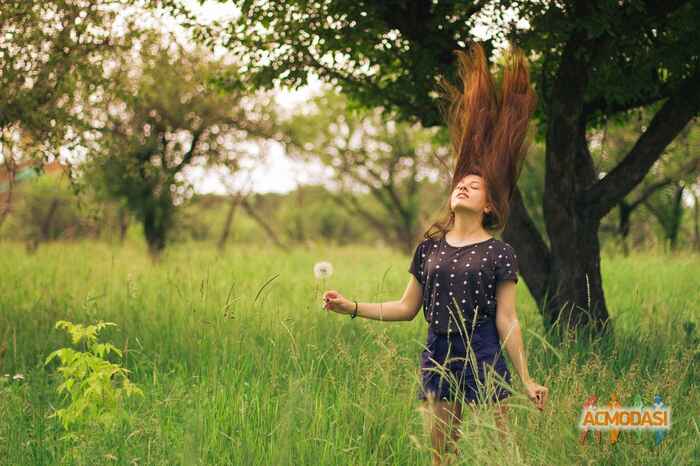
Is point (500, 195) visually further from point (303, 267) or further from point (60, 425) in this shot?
point (303, 267)

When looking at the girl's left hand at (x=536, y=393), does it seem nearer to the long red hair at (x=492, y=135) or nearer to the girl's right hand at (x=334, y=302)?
the long red hair at (x=492, y=135)

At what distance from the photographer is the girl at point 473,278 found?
3309 millimetres

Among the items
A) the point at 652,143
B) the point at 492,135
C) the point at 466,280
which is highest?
the point at 652,143

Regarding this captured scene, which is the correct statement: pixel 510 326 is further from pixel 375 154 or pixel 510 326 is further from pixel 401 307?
pixel 375 154

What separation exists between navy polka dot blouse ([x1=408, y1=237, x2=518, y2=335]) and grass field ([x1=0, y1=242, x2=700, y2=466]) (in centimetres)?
29

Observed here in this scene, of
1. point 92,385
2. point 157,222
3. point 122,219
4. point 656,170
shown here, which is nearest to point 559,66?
point 92,385

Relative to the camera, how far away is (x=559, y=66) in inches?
254

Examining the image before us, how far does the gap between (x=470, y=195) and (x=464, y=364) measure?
2.48 feet

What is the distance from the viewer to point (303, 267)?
1339cm

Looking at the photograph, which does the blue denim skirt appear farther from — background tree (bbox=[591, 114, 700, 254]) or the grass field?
background tree (bbox=[591, 114, 700, 254])

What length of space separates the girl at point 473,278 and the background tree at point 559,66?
2222 millimetres

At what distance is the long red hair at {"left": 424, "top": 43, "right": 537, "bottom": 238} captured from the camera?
3598mm

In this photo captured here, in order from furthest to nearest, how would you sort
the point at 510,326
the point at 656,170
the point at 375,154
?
the point at 375,154 → the point at 656,170 → the point at 510,326

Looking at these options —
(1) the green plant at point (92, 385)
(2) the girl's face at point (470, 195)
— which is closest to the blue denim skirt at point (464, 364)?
(2) the girl's face at point (470, 195)
